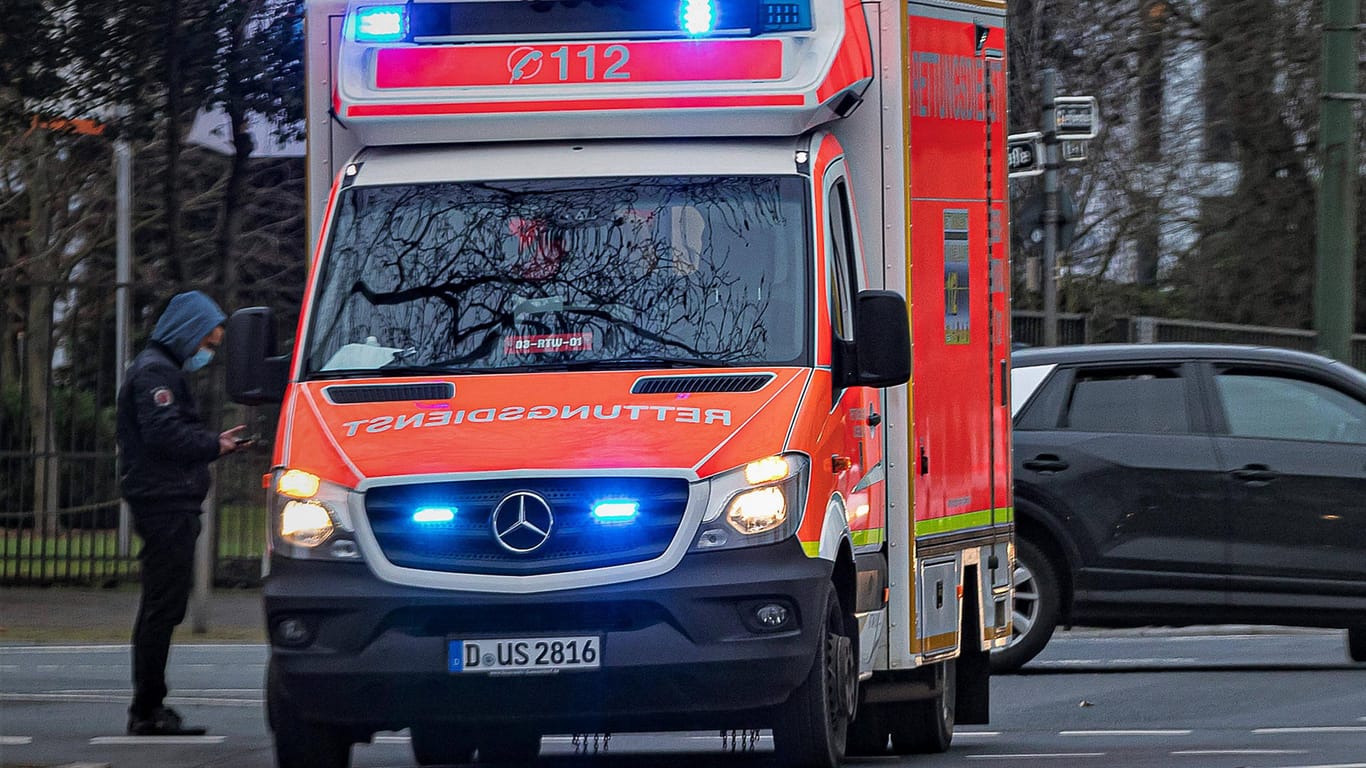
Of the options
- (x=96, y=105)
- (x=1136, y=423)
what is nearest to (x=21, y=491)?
(x=96, y=105)

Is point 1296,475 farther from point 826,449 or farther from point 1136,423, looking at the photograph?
point 826,449

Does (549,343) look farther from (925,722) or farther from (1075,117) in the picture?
(1075,117)

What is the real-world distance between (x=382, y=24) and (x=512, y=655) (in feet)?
8.00

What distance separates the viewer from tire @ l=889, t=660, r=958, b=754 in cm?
975

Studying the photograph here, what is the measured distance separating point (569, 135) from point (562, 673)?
2.06 meters

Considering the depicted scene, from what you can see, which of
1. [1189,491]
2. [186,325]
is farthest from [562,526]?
[1189,491]

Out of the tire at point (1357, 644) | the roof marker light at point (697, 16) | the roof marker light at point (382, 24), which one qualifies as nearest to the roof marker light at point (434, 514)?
the roof marker light at point (382, 24)

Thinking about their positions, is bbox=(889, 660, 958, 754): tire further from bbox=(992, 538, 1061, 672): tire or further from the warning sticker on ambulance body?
bbox=(992, 538, 1061, 672): tire

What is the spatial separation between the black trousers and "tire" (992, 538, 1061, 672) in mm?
4739

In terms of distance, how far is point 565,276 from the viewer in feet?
26.9

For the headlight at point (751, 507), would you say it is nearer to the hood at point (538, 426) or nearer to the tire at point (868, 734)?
the hood at point (538, 426)

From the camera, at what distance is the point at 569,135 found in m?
8.49

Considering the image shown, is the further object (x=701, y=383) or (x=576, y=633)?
(x=701, y=383)

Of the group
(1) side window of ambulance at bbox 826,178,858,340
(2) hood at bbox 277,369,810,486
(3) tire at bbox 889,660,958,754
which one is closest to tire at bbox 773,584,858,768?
(2) hood at bbox 277,369,810,486
